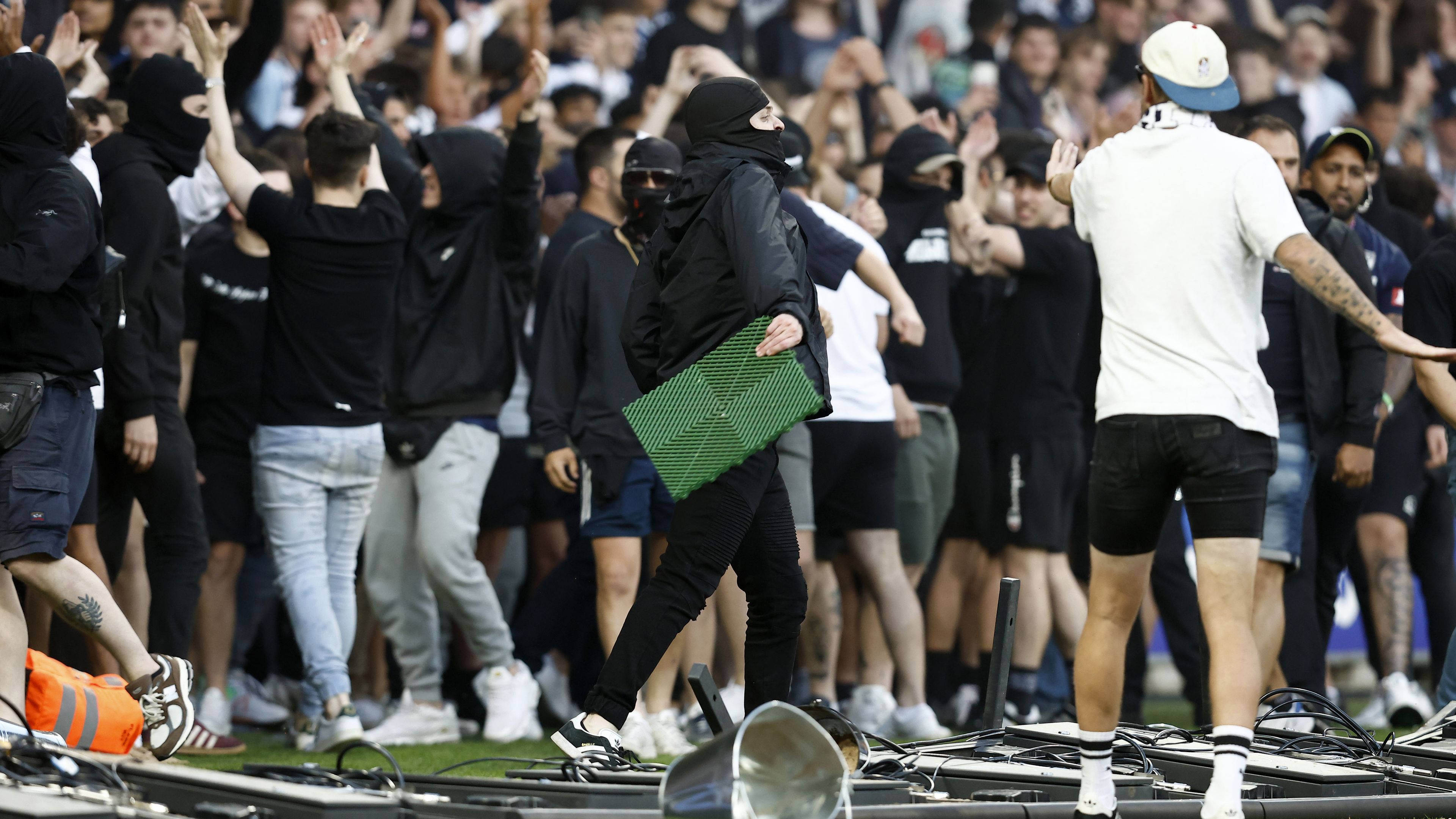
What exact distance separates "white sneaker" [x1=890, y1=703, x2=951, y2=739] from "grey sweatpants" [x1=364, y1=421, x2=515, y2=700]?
1727mm

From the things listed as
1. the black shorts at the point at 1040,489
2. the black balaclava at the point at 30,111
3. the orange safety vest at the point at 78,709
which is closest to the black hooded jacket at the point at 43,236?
the black balaclava at the point at 30,111

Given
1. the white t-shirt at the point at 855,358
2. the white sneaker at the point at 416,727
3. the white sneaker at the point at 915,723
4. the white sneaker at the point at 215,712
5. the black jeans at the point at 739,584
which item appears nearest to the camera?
the black jeans at the point at 739,584

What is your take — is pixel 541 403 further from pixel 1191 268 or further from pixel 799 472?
pixel 1191 268

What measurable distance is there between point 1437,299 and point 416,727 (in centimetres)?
428

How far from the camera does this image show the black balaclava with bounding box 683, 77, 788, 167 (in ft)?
17.0

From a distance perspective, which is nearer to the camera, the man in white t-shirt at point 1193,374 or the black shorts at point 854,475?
the man in white t-shirt at point 1193,374

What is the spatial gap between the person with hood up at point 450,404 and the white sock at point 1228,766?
361cm

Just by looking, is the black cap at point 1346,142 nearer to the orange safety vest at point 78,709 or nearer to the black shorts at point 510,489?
the black shorts at point 510,489

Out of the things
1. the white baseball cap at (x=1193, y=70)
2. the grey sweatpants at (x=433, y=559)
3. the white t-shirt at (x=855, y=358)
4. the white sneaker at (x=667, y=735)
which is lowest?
the white sneaker at (x=667, y=735)

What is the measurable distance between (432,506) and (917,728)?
2314 millimetres

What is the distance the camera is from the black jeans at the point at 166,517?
21.1 ft

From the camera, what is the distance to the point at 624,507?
6852 millimetres

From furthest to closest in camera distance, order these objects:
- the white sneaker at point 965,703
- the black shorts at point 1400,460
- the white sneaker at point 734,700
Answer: the black shorts at point 1400,460 < the white sneaker at point 965,703 < the white sneaker at point 734,700

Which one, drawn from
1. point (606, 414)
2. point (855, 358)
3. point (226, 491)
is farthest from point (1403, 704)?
point (226, 491)
